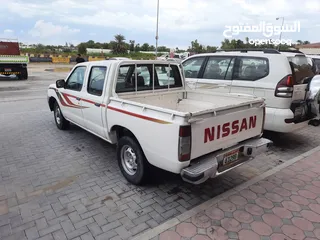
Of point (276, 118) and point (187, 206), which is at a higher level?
point (276, 118)

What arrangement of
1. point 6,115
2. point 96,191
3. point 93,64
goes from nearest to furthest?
1. point 96,191
2. point 93,64
3. point 6,115

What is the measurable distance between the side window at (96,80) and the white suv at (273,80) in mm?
2831

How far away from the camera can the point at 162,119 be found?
2852mm

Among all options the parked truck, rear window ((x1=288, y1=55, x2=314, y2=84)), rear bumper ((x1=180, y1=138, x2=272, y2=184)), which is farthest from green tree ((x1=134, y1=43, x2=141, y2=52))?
rear bumper ((x1=180, y1=138, x2=272, y2=184))

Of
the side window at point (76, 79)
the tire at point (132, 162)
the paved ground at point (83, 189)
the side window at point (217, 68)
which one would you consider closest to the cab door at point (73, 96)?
the side window at point (76, 79)

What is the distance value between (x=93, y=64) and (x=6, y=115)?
14.9ft

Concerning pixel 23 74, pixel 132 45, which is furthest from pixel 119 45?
pixel 23 74

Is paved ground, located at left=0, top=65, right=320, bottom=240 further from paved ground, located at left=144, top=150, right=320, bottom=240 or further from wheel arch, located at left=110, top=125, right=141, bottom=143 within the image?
wheel arch, located at left=110, top=125, right=141, bottom=143

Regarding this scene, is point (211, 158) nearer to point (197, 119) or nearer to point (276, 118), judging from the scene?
point (197, 119)

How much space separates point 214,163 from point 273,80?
274 centimetres

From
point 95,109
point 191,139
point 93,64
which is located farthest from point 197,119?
point 93,64

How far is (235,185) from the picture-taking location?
3682mm

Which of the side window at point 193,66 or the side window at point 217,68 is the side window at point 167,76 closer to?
the side window at point 217,68

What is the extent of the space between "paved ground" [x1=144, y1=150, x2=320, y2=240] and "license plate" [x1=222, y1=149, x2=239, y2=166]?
1.56ft
